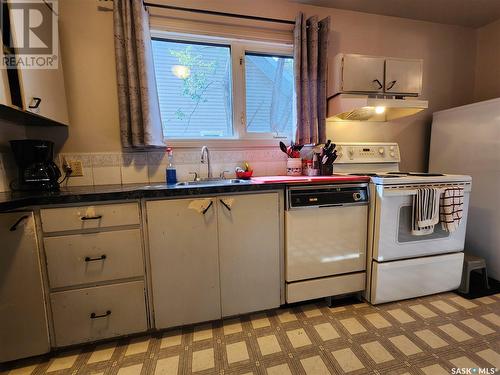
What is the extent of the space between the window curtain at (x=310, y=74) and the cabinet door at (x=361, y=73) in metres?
0.18

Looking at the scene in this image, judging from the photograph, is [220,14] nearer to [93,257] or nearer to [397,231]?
[93,257]

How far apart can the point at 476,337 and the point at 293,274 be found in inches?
A: 43.4

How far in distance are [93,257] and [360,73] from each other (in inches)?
92.6

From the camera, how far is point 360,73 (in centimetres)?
195

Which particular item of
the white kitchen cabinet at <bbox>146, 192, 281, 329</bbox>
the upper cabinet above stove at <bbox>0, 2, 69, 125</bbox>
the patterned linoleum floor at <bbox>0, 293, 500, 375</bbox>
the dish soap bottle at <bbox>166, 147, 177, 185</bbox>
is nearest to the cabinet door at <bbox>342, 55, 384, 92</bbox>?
the white kitchen cabinet at <bbox>146, 192, 281, 329</bbox>

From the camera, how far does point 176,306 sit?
4.58ft

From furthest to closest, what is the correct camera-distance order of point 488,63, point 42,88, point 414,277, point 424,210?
point 488,63
point 414,277
point 424,210
point 42,88

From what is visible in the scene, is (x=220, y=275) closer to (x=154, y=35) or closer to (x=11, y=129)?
(x=11, y=129)

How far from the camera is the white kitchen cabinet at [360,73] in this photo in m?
1.93

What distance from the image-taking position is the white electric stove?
5.21 ft

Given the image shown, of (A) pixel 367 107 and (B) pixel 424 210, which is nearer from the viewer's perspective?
(B) pixel 424 210

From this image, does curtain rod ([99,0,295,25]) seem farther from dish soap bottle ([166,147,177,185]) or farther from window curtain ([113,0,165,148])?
dish soap bottle ([166,147,177,185])

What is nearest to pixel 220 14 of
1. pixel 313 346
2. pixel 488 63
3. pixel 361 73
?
pixel 361 73

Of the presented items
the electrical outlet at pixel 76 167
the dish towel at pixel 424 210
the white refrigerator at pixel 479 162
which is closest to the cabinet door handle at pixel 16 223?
the electrical outlet at pixel 76 167
